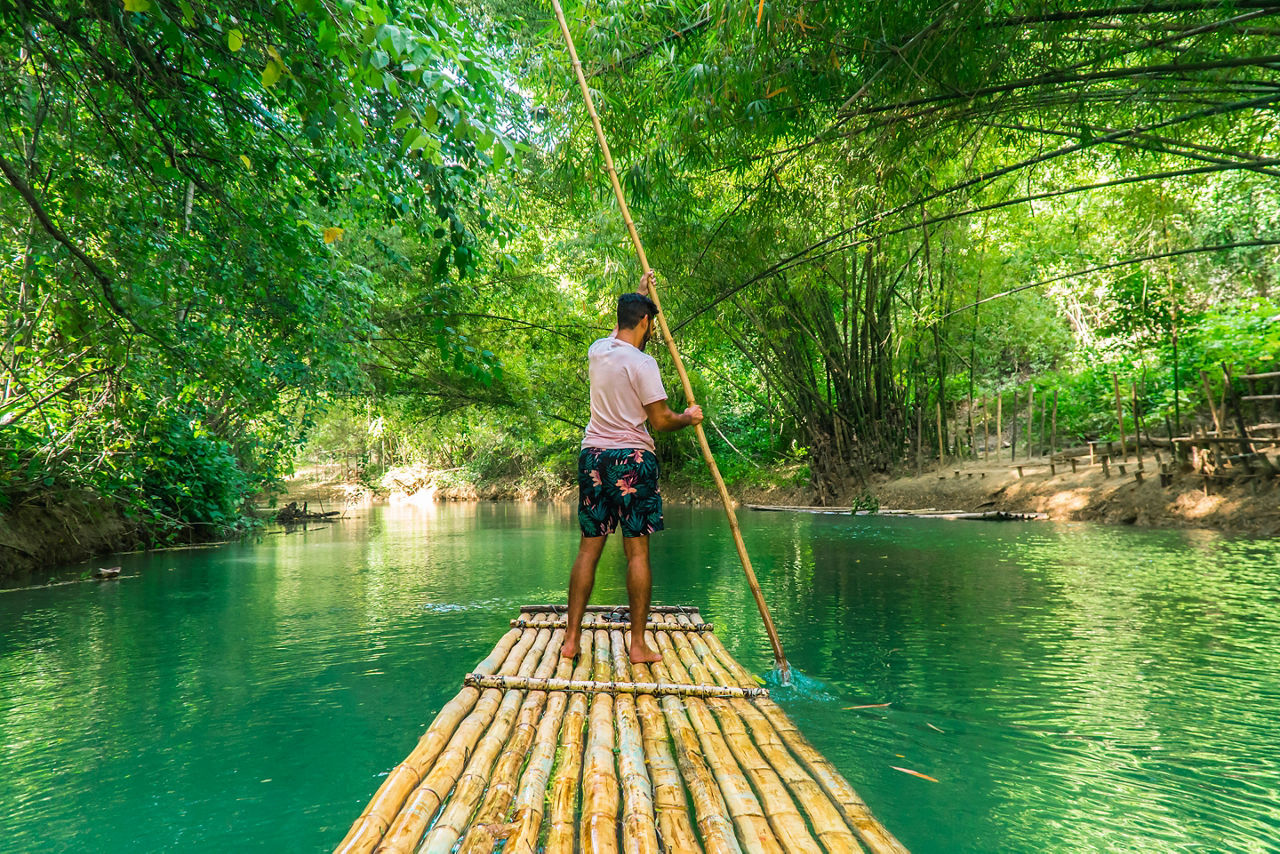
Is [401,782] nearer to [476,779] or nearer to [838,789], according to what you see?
[476,779]

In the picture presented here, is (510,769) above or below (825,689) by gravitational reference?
above

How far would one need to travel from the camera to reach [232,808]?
7.70 ft

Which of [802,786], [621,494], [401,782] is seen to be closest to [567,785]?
[401,782]

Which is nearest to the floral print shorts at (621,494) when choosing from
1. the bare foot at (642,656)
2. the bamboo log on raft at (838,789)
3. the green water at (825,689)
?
the bare foot at (642,656)

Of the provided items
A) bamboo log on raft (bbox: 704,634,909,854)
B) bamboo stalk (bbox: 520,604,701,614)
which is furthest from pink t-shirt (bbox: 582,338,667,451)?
Answer: bamboo stalk (bbox: 520,604,701,614)

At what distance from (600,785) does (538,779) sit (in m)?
0.15

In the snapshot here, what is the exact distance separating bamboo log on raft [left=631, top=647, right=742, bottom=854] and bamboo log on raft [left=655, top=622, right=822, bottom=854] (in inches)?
3.6

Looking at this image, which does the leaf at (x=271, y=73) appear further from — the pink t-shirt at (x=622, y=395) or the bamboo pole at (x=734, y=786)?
the bamboo pole at (x=734, y=786)

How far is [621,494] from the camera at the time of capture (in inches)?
119

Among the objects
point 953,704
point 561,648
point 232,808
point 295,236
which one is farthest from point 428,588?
point 953,704

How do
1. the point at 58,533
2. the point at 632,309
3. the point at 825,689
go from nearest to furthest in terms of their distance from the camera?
the point at 632,309, the point at 825,689, the point at 58,533

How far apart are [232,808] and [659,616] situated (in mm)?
2068

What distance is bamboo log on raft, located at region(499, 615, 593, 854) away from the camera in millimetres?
1577

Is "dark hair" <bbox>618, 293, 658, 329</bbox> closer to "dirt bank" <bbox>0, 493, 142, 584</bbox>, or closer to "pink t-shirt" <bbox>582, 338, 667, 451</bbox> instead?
"pink t-shirt" <bbox>582, 338, 667, 451</bbox>
